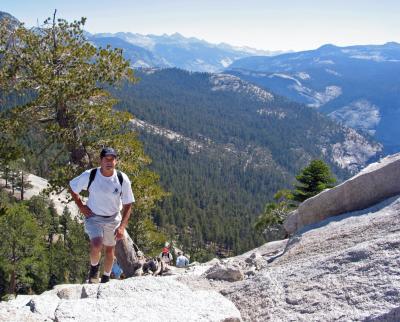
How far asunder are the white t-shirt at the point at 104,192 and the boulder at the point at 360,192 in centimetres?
681

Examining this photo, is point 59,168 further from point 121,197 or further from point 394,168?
point 394,168

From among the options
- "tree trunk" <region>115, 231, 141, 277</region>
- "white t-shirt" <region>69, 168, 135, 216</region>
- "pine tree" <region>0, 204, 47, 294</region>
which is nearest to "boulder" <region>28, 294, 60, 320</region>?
"white t-shirt" <region>69, 168, 135, 216</region>

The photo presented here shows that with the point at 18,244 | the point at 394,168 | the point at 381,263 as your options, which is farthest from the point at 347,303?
the point at 18,244

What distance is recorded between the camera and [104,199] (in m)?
9.34

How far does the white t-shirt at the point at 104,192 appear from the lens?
9172mm

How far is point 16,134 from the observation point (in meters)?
14.4

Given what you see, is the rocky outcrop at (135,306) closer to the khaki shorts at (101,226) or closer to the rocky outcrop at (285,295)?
the rocky outcrop at (285,295)

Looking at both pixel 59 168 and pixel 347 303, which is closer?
pixel 347 303

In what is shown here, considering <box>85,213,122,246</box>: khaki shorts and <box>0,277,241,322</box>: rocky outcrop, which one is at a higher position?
<box>85,213,122,246</box>: khaki shorts

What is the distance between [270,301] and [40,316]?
4052 millimetres

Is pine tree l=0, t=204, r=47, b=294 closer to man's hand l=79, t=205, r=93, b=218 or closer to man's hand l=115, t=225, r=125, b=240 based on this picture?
man's hand l=79, t=205, r=93, b=218

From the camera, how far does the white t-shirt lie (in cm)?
917

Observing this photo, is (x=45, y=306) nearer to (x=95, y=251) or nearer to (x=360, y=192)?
(x=95, y=251)

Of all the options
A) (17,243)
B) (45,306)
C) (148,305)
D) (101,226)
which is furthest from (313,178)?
(45,306)
